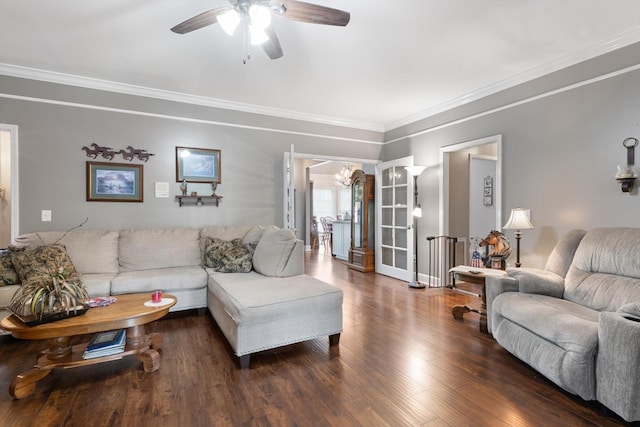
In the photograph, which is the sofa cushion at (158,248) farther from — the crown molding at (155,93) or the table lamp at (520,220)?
the table lamp at (520,220)

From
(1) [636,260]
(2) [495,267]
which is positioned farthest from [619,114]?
(2) [495,267]

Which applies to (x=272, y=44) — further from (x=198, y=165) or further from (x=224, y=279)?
(x=198, y=165)

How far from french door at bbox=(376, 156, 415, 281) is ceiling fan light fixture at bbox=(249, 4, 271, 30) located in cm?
353

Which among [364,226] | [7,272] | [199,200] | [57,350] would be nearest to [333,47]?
[199,200]

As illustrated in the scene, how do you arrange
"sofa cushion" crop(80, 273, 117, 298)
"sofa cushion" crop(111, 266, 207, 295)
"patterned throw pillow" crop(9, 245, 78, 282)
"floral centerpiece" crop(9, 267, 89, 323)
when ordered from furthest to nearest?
1. "sofa cushion" crop(111, 266, 207, 295)
2. "sofa cushion" crop(80, 273, 117, 298)
3. "patterned throw pillow" crop(9, 245, 78, 282)
4. "floral centerpiece" crop(9, 267, 89, 323)

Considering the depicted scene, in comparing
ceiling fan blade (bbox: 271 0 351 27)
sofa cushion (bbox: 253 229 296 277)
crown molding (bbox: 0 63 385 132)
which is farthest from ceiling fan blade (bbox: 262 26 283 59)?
crown molding (bbox: 0 63 385 132)

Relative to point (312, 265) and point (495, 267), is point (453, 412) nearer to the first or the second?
point (495, 267)

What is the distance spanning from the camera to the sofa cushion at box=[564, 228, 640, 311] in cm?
222

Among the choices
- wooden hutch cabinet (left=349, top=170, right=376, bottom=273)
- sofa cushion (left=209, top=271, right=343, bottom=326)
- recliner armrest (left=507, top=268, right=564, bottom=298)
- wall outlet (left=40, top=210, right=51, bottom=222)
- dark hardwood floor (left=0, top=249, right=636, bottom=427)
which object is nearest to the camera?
dark hardwood floor (left=0, top=249, right=636, bottom=427)

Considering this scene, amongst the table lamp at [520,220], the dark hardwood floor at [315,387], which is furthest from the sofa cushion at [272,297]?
the table lamp at [520,220]

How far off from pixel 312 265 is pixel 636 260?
508cm

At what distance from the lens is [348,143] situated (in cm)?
540

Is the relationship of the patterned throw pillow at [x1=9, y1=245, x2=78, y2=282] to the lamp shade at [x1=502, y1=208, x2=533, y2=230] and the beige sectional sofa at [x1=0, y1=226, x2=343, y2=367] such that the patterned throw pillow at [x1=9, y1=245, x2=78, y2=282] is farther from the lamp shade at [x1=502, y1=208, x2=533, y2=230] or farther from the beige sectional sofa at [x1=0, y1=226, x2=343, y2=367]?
the lamp shade at [x1=502, y1=208, x2=533, y2=230]

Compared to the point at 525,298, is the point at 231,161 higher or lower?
higher
